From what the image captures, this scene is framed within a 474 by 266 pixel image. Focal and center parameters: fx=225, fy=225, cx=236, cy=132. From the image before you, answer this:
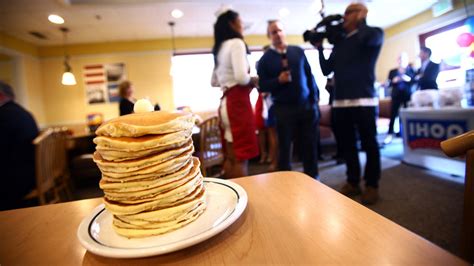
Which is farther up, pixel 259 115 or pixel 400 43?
pixel 400 43

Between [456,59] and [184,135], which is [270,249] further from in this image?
[456,59]

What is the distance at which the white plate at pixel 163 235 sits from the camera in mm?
277

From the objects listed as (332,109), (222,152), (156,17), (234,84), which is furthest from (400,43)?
(234,84)

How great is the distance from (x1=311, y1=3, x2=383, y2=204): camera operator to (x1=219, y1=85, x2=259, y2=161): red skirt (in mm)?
535

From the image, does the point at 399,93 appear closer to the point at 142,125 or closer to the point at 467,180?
the point at 467,180

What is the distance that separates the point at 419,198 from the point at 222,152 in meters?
1.53

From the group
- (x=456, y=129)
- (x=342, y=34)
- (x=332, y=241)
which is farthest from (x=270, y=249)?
(x=456, y=129)

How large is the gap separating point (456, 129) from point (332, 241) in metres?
2.24

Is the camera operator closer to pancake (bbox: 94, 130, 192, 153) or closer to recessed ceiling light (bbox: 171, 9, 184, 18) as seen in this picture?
→ pancake (bbox: 94, 130, 192, 153)

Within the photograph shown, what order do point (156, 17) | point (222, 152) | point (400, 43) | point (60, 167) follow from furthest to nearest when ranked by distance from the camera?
point (400, 43) → point (156, 17) → point (60, 167) → point (222, 152)

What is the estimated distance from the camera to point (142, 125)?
305mm

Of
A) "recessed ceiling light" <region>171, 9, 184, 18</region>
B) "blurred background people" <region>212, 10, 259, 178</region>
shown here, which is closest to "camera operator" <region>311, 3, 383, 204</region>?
"blurred background people" <region>212, 10, 259, 178</region>

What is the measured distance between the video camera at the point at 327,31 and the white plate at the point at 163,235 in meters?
0.98

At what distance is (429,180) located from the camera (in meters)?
2.00
